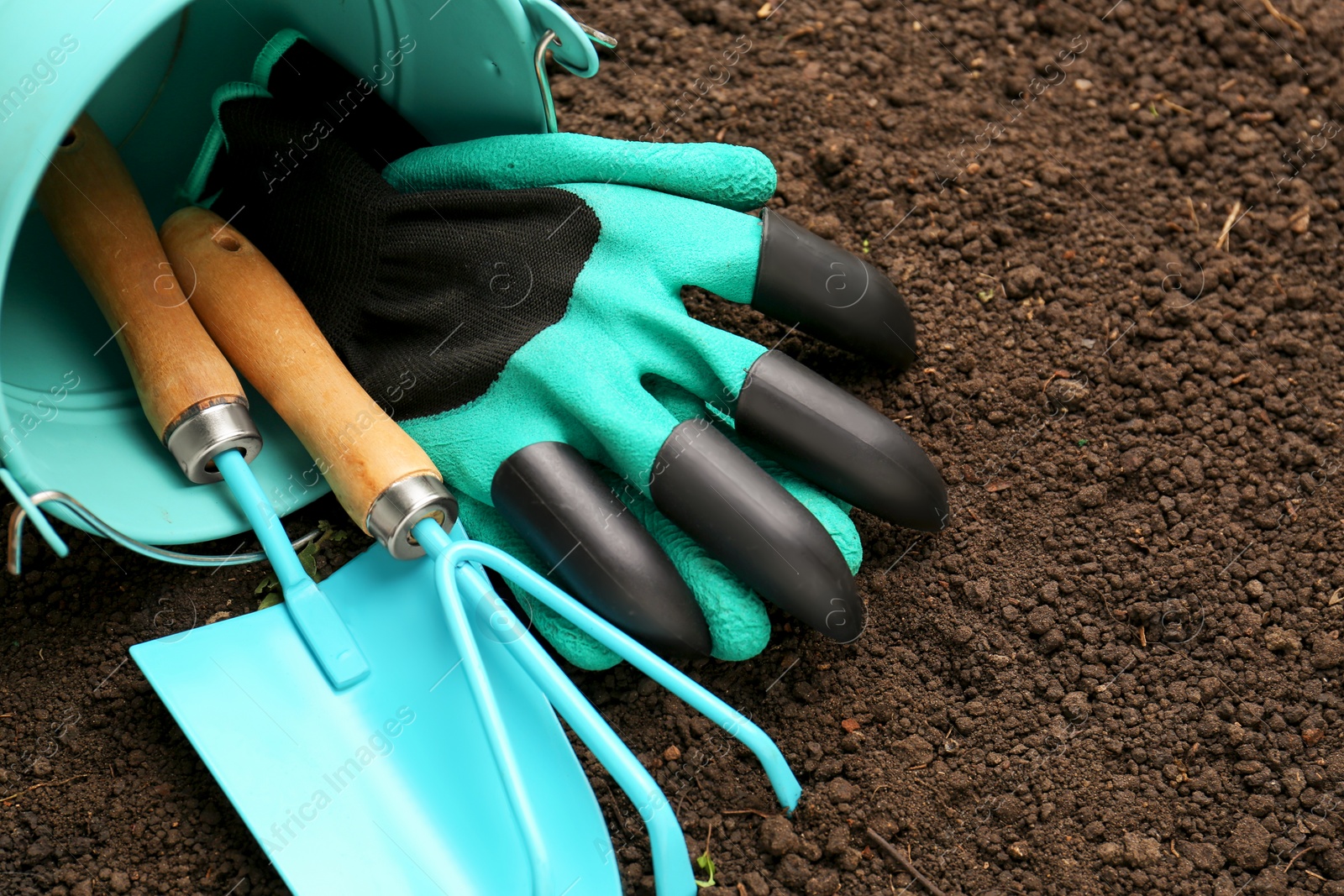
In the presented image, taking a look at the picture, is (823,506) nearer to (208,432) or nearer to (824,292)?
(824,292)

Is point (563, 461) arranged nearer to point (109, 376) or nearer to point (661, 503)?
point (661, 503)

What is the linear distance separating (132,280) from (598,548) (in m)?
0.53

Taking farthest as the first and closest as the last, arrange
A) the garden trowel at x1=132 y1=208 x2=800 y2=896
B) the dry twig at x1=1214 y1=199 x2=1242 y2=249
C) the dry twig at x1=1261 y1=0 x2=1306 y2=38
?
the dry twig at x1=1261 y1=0 x2=1306 y2=38 → the dry twig at x1=1214 y1=199 x2=1242 y2=249 → the garden trowel at x1=132 y1=208 x2=800 y2=896

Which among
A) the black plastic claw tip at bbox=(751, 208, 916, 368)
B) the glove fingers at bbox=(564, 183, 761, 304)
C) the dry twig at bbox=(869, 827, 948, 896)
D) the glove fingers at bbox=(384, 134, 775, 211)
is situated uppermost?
the glove fingers at bbox=(384, 134, 775, 211)

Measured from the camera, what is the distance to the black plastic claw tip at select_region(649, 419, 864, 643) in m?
0.95

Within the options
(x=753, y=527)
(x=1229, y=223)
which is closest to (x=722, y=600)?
(x=753, y=527)

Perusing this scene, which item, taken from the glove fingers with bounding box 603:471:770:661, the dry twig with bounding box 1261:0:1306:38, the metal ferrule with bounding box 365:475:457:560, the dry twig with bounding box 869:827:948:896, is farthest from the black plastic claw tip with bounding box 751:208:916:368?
the dry twig with bounding box 1261:0:1306:38

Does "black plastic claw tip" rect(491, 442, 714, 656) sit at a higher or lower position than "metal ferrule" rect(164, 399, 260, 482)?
lower

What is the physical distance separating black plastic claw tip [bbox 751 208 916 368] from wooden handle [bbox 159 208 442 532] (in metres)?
0.38

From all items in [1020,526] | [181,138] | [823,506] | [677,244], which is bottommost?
[1020,526]

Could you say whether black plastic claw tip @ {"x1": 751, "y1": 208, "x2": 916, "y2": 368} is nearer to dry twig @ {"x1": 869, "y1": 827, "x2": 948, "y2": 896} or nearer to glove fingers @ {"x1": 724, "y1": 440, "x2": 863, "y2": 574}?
glove fingers @ {"x1": 724, "y1": 440, "x2": 863, "y2": 574}

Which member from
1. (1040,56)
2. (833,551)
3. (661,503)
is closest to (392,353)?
(661,503)

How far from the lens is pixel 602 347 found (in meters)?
1.01

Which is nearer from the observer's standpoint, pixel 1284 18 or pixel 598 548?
pixel 598 548
